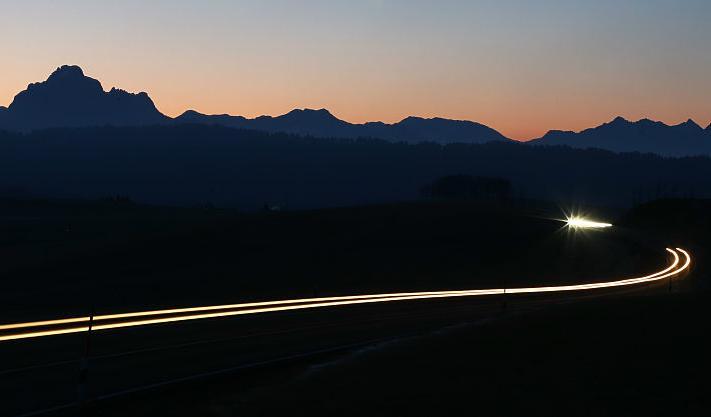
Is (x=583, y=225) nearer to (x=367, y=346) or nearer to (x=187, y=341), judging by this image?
(x=367, y=346)

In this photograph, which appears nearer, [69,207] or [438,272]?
[438,272]

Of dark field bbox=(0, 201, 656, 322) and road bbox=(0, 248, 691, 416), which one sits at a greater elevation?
road bbox=(0, 248, 691, 416)

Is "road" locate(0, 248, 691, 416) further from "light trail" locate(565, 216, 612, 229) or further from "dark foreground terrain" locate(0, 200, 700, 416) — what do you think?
"light trail" locate(565, 216, 612, 229)

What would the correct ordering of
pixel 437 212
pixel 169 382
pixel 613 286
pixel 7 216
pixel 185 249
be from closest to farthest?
pixel 169 382 < pixel 613 286 < pixel 185 249 < pixel 437 212 < pixel 7 216

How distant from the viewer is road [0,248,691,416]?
59.6 ft

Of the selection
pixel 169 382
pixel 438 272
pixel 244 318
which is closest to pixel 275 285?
pixel 438 272

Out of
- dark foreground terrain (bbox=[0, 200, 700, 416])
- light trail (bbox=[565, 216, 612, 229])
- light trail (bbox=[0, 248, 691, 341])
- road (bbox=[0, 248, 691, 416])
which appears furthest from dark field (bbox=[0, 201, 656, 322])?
road (bbox=[0, 248, 691, 416])

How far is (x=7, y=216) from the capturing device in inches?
5758

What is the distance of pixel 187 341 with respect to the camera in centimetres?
2498

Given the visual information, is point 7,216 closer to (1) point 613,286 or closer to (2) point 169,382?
(1) point 613,286

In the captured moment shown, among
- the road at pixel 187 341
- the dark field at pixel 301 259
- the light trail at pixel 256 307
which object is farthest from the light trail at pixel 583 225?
the road at pixel 187 341

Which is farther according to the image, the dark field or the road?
the dark field

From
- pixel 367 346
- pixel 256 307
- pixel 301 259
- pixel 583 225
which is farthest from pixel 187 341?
pixel 583 225

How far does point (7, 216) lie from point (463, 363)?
137 metres
